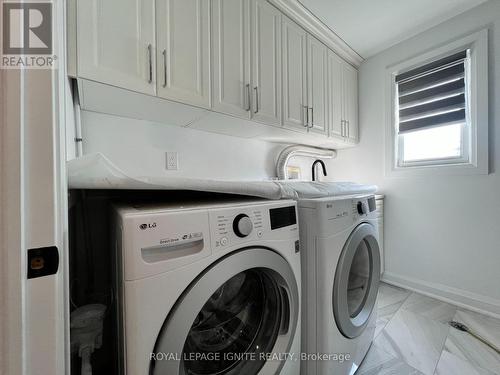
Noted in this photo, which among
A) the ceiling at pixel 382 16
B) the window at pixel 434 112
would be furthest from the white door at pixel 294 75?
the window at pixel 434 112

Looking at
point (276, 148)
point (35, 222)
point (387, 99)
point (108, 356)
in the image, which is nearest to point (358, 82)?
point (387, 99)

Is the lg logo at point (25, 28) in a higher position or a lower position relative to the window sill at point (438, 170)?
higher

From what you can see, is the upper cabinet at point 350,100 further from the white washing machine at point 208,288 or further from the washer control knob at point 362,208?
the white washing machine at point 208,288

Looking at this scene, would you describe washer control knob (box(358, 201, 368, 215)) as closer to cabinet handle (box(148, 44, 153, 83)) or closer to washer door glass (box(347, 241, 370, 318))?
washer door glass (box(347, 241, 370, 318))

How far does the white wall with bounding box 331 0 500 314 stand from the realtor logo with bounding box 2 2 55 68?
7.72 ft

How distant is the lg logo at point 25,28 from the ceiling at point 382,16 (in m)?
1.66

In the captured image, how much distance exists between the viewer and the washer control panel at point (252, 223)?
54cm

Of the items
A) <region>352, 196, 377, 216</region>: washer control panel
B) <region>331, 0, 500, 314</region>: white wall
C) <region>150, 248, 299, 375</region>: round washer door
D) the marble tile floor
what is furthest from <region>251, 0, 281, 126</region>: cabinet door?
the marble tile floor

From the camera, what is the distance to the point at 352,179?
232cm

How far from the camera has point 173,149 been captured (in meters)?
1.40

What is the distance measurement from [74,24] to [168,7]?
425 mm

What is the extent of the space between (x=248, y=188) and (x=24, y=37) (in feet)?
1.82

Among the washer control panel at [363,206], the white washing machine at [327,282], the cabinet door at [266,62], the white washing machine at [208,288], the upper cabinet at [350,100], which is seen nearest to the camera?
the white washing machine at [208,288]

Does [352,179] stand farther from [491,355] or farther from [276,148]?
[491,355]
